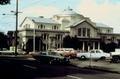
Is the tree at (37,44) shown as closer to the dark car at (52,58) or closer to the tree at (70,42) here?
the tree at (70,42)

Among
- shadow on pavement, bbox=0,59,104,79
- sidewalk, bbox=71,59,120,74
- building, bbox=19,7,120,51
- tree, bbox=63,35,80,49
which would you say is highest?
building, bbox=19,7,120,51

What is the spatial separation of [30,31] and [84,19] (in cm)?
1985

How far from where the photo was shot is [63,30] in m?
135

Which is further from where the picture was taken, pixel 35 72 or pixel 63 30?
pixel 63 30

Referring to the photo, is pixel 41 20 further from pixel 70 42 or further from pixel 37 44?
pixel 37 44

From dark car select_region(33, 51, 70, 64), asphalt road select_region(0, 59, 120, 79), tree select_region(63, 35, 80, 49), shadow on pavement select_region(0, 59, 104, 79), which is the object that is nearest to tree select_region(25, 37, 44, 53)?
tree select_region(63, 35, 80, 49)

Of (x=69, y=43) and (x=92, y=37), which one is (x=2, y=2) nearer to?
(x=69, y=43)

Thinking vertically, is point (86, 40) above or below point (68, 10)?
below

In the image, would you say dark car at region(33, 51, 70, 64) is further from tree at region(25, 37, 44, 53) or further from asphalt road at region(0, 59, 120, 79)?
tree at region(25, 37, 44, 53)

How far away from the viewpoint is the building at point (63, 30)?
128 metres

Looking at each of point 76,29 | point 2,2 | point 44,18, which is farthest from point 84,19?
point 2,2

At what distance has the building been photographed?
419ft

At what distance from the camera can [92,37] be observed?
5399 inches

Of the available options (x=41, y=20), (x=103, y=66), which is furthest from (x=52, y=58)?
(x=41, y=20)
